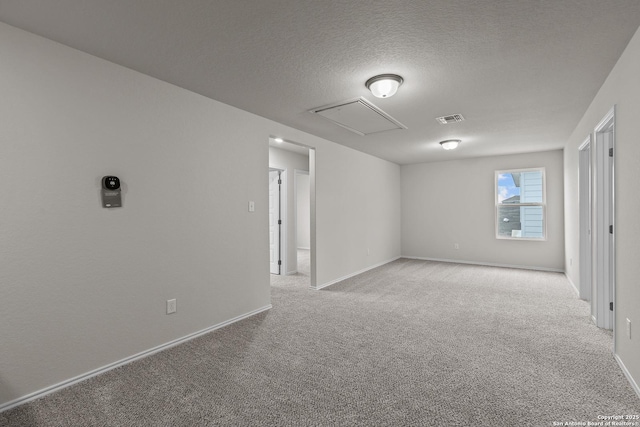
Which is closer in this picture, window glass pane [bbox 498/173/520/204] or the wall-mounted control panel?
the wall-mounted control panel

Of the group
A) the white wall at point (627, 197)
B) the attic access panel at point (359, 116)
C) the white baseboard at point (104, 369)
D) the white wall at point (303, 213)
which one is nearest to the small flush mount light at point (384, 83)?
the attic access panel at point (359, 116)

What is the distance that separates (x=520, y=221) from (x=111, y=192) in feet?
23.6

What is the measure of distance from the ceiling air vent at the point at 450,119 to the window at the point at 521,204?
10.9ft

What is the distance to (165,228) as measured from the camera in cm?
281

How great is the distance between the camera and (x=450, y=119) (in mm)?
3957

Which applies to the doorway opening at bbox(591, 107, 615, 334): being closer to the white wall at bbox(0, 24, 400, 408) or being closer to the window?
the window

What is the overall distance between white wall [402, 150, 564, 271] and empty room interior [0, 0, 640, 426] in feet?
7.49

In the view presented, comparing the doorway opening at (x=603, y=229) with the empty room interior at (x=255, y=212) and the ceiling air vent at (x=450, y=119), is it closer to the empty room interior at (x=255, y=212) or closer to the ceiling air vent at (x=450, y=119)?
the empty room interior at (x=255, y=212)

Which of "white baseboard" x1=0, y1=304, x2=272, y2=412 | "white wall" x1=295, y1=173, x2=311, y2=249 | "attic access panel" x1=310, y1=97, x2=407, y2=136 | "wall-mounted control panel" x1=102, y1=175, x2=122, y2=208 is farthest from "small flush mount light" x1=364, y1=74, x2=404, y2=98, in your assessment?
"white wall" x1=295, y1=173, x2=311, y2=249

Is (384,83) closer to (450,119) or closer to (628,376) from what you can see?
(450,119)

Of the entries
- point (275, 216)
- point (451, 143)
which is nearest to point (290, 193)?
point (275, 216)

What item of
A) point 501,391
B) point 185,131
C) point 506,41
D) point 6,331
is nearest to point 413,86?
point 506,41

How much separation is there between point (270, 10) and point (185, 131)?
1596 mm

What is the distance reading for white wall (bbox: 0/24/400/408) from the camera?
2000mm
